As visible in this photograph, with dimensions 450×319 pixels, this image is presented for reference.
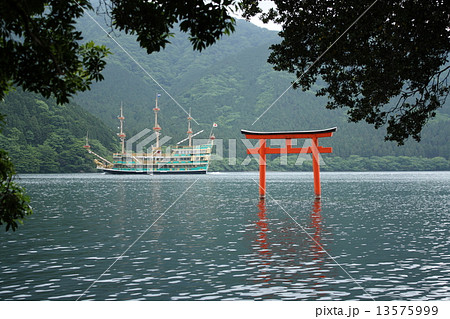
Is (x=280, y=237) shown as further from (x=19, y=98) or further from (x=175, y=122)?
(x=175, y=122)

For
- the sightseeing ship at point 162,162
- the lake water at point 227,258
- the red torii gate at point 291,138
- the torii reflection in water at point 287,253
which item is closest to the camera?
the lake water at point 227,258

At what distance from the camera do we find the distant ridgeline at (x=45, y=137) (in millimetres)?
116688

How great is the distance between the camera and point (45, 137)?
12700cm

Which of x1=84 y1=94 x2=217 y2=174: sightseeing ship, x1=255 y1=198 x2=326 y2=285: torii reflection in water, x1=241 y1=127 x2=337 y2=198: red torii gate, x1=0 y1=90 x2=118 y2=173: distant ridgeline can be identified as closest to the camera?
x1=255 y1=198 x2=326 y2=285: torii reflection in water

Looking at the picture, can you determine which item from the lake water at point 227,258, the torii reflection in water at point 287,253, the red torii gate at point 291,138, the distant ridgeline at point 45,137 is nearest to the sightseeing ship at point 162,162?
the distant ridgeline at point 45,137

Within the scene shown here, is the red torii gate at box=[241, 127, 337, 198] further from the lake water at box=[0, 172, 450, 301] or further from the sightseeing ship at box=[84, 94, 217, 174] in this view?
the sightseeing ship at box=[84, 94, 217, 174]

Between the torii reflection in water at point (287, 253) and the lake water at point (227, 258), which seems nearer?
the lake water at point (227, 258)

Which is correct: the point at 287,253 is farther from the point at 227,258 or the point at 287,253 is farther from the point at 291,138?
the point at 291,138

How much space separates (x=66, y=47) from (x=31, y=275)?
19.4ft

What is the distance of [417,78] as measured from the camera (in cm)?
1270

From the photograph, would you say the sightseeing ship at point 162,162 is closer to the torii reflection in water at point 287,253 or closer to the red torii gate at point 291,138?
the red torii gate at point 291,138

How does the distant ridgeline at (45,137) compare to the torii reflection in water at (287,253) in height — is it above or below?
above

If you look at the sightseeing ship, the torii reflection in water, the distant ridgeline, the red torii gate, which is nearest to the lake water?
the torii reflection in water

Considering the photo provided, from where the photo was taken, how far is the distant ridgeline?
117 m
